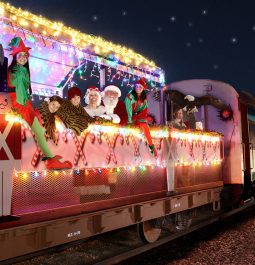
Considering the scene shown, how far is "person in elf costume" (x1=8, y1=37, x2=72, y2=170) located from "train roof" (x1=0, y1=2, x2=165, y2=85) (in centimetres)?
205

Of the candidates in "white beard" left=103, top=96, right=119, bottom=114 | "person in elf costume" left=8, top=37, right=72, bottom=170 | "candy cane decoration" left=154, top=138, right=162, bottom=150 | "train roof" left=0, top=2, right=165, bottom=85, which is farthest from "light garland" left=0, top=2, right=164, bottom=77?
"candy cane decoration" left=154, top=138, right=162, bottom=150

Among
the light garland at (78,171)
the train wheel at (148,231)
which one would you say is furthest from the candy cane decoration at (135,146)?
the train wheel at (148,231)

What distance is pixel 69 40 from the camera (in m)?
7.40

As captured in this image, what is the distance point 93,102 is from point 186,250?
132 inches

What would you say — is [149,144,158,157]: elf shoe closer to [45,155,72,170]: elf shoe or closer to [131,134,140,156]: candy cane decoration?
[131,134,140,156]: candy cane decoration

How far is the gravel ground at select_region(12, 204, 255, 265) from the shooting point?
6598 mm

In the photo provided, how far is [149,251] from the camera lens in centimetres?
716

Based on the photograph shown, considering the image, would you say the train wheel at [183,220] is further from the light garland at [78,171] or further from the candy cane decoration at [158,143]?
the candy cane decoration at [158,143]

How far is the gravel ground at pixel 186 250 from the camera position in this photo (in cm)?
660

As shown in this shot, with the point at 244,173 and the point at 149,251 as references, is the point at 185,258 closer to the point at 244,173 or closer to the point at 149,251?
the point at 149,251

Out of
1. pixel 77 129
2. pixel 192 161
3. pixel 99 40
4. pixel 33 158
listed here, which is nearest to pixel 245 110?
pixel 192 161

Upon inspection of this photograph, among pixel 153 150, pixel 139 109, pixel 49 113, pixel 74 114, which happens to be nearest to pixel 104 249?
pixel 153 150

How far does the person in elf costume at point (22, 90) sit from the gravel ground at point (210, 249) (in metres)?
2.97

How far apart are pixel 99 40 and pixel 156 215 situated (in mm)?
3651
